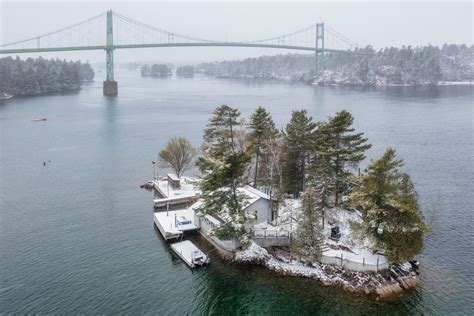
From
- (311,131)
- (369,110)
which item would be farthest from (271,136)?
(369,110)

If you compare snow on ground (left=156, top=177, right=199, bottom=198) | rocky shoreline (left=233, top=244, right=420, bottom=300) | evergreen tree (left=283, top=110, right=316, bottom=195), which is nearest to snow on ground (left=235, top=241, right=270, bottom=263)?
rocky shoreline (left=233, top=244, right=420, bottom=300)

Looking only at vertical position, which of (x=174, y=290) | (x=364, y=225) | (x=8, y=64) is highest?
(x=8, y=64)

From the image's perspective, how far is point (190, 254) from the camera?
3575 cm

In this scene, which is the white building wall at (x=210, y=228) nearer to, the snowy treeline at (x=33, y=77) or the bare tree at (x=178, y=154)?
the bare tree at (x=178, y=154)

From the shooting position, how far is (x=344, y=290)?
3066 centimetres

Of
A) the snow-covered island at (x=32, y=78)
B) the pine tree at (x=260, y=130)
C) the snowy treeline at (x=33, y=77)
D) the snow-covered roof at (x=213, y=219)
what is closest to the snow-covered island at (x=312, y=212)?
the snow-covered roof at (x=213, y=219)

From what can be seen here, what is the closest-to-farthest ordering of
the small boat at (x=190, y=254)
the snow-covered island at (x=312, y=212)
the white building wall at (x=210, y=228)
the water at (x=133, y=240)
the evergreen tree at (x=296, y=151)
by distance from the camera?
the water at (x=133, y=240)
the snow-covered island at (x=312, y=212)
the small boat at (x=190, y=254)
the white building wall at (x=210, y=228)
the evergreen tree at (x=296, y=151)

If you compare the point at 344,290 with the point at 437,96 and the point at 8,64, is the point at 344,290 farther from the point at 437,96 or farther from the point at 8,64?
the point at 8,64

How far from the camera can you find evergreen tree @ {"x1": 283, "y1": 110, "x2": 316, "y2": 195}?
4119 cm

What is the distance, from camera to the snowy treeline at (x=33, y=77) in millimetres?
157125

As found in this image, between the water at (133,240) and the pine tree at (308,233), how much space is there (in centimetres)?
228

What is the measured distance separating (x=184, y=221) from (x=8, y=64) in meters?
158

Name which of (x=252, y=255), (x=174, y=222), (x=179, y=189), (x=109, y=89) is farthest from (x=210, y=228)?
(x=109, y=89)

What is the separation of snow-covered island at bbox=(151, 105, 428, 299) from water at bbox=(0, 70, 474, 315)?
166 cm
